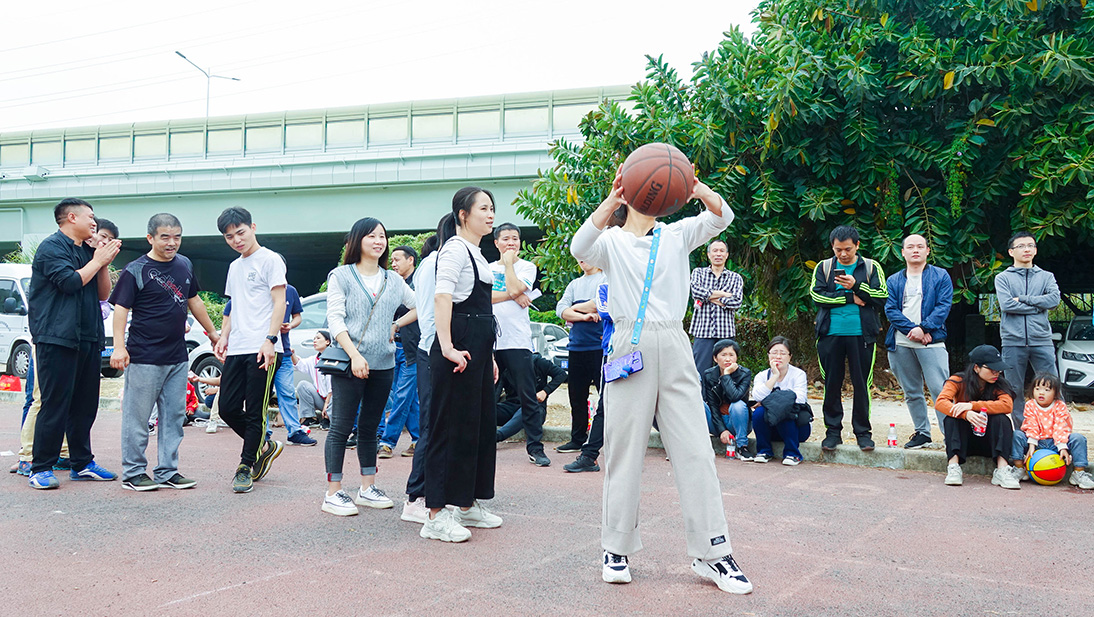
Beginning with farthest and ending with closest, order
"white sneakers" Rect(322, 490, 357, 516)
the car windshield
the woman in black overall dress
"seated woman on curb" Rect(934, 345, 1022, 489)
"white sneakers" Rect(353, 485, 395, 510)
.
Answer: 1. the car windshield
2. "seated woman on curb" Rect(934, 345, 1022, 489)
3. "white sneakers" Rect(353, 485, 395, 510)
4. "white sneakers" Rect(322, 490, 357, 516)
5. the woman in black overall dress

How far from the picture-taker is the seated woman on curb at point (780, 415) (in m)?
7.47

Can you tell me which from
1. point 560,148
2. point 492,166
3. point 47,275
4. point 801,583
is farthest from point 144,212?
point 801,583

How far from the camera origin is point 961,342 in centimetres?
1563

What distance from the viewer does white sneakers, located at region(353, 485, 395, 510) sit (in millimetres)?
5543

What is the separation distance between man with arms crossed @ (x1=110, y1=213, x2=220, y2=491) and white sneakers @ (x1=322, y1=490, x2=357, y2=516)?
144 cm

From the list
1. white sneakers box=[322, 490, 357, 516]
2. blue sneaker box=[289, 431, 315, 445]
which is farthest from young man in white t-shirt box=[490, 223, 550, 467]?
blue sneaker box=[289, 431, 315, 445]

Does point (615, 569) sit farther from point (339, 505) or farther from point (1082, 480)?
point (1082, 480)

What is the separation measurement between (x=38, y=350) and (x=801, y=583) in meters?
5.47

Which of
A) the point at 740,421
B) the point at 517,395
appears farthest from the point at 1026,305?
the point at 517,395

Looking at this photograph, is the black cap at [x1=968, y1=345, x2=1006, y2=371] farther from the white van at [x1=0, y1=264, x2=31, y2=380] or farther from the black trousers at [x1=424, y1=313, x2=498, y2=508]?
the white van at [x1=0, y1=264, x2=31, y2=380]

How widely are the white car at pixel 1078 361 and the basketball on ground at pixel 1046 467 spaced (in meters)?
6.30

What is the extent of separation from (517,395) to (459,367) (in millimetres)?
3207

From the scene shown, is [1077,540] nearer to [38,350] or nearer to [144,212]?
[38,350]

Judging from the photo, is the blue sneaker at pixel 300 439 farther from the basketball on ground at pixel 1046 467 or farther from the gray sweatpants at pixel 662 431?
the basketball on ground at pixel 1046 467
